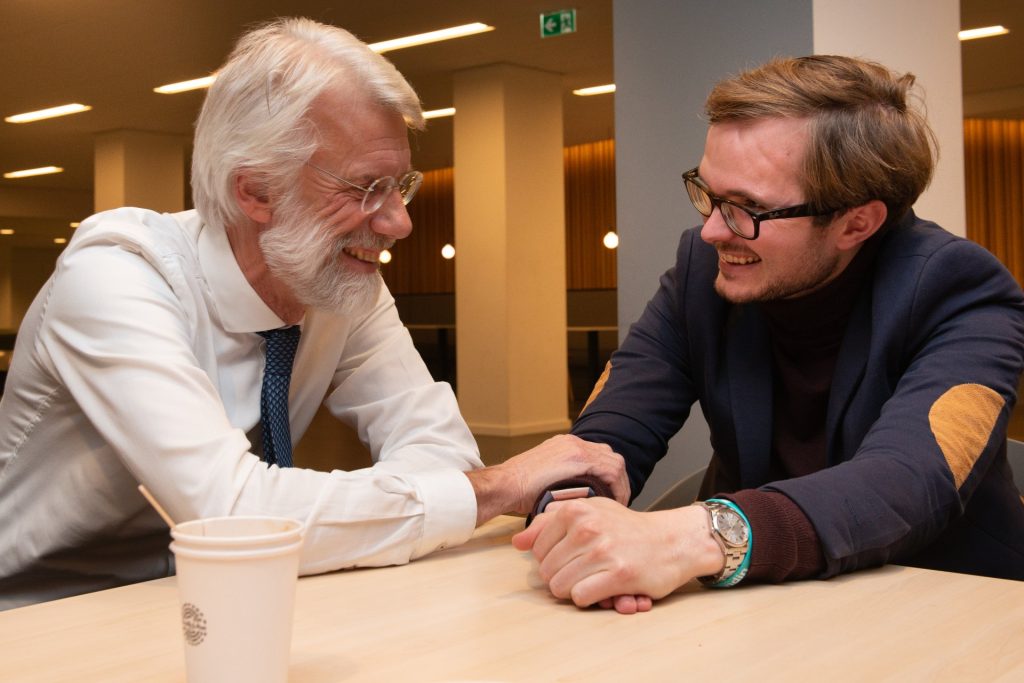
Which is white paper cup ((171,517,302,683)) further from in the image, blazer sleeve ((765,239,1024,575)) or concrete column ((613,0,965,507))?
concrete column ((613,0,965,507))

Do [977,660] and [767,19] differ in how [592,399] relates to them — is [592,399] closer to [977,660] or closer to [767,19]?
[977,660]

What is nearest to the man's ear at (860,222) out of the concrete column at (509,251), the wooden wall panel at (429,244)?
the concrete column at (509,251)

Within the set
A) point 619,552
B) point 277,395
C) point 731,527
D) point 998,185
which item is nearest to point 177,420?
point 277,395

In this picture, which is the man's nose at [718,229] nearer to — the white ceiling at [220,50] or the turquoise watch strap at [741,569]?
the turquoise watch strap at [741,569]

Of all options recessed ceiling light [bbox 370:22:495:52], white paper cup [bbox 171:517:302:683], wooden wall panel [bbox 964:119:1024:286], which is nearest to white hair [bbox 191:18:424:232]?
white paper cup [bbox 171:517:302:683]

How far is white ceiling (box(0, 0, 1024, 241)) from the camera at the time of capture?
8.03 metres

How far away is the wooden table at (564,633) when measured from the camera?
0.95 m

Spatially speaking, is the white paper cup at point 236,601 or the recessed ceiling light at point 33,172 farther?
the recessed ceiling light at point 33,172

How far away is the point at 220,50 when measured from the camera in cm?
934

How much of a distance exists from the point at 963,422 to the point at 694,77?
8.38 ft

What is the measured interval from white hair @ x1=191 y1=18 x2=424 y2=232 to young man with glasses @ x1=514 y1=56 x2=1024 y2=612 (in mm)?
597

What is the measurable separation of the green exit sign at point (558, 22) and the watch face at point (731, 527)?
7.13 m

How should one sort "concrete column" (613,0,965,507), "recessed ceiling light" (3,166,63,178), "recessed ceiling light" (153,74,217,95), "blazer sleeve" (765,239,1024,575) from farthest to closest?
1. "recessed ceiling light" (3,166,63,178)
2. "recessed ceiling light" (153,74,217,95)
3. "concrete column" (613,0,965,507)
4. "blazer sleeve" (765,239,1024,575)

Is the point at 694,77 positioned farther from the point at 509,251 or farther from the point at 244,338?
the point at 509,251
